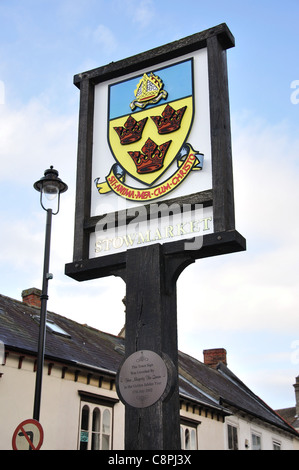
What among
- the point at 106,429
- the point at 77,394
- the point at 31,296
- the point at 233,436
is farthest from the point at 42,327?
the point at 233,436

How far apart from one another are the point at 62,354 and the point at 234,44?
957 cm

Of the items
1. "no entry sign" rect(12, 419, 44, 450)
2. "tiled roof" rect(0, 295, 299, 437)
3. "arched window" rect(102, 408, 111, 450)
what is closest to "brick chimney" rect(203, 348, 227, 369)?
"tiled roof" rect(0, 295, 299, 437)

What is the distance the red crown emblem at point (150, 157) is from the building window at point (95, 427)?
29.3 feet

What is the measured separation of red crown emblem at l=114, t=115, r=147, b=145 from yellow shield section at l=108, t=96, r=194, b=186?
3cm

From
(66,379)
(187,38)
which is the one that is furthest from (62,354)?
(187,38)

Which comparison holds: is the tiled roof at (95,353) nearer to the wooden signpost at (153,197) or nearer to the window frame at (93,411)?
the window frame at (93,411)

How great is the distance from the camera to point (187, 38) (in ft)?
26.2

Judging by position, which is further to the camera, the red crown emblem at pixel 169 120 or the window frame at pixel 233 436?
the window frame at pixel 233 436

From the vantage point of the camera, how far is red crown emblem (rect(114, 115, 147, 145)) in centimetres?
793

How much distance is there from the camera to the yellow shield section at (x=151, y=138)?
762 cm

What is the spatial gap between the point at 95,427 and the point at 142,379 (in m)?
9.68

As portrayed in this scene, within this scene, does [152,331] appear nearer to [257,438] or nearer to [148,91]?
[148,91]

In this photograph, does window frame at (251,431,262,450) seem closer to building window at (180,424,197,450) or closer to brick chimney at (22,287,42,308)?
building window at (180,424,197,450)

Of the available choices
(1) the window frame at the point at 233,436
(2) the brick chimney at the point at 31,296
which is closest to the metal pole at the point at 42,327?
(2) the brick chimney at the point at 31,296
